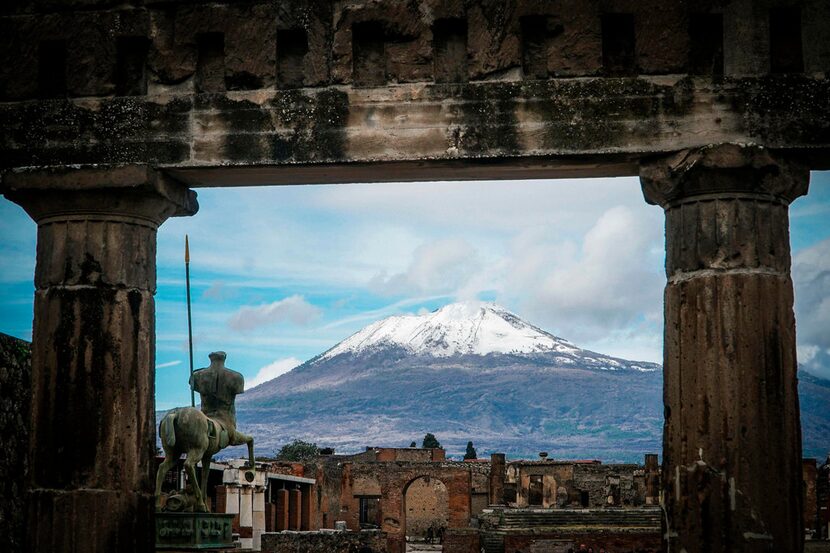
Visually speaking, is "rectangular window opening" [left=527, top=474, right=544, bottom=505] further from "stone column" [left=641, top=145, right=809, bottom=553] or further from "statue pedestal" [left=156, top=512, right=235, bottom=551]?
"stone column" [left=641, top=145, right=809, bottom=553]

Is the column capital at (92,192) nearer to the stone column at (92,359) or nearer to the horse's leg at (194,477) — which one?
the stone column at (92,359)

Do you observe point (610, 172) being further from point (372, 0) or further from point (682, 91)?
point (372, 0)

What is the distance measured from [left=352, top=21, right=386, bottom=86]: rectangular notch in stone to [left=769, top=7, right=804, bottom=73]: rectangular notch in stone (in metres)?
2.49

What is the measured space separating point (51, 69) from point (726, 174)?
4570mm

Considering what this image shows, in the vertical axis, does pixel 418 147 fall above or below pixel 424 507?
above

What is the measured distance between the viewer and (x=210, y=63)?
8344mm

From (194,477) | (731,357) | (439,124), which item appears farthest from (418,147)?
(194,477)

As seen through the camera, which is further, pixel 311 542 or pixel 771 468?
pixel 311 542

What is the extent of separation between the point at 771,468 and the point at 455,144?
2.78 meters

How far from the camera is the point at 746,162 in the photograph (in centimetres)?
762

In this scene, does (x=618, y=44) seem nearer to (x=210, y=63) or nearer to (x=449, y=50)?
(x=449, y=50)

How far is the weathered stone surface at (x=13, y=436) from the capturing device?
1052cm

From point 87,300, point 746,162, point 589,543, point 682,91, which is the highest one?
point 682,91

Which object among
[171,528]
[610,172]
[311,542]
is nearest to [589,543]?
[311,542]
